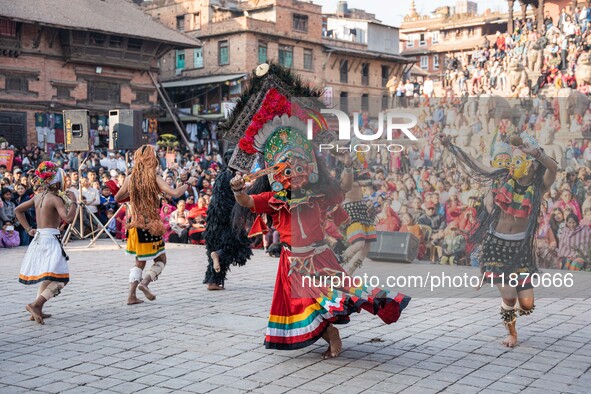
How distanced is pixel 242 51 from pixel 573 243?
→ 33.1 m

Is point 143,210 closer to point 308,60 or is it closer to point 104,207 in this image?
point 104,207

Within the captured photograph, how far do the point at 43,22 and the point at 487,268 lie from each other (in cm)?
2813

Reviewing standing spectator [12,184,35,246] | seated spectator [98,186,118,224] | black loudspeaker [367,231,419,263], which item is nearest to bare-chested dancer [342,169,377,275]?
black loudspeaker [367,231,419,263]

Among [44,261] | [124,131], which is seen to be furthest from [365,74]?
[44,261]

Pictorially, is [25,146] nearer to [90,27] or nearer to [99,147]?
[99,147]

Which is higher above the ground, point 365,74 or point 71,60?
point 365,74

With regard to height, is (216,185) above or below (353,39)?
below

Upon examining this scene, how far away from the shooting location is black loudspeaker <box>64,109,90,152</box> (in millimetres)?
16047

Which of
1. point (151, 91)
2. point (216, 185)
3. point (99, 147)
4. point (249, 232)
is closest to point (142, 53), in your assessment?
point (151, 91)

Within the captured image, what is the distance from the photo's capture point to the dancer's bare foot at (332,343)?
20.5 ft

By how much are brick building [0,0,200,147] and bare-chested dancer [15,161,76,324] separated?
78.6 feet

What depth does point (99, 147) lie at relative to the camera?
33.2m

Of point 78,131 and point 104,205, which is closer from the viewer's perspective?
point 78,131

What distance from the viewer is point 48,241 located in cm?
814
